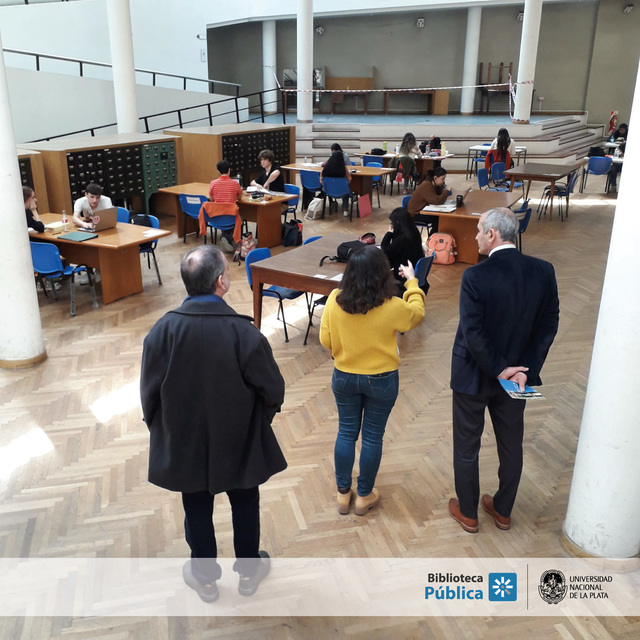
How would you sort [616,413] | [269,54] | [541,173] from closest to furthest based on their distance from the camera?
[616,413]
[541,173]
[269,54]

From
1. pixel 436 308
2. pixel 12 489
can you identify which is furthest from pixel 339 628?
pixel 436 308

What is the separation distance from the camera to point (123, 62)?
420 inches

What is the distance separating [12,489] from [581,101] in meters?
20.0

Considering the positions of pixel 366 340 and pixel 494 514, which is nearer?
pixel 366 340

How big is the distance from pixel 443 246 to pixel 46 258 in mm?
4714

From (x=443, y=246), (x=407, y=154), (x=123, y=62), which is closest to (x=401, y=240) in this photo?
(x=443, y=246)

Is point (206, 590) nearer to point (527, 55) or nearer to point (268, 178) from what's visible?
point (268, 178)

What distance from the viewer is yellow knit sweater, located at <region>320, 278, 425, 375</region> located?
3016mm

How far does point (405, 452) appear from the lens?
4070 millimetres

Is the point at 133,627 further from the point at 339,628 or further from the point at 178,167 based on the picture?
the point at 178,167

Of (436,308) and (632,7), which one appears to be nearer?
(436,308)

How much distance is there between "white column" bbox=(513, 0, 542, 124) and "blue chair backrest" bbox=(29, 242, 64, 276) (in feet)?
43.5

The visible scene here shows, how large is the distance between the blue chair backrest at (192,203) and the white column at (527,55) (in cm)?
1055

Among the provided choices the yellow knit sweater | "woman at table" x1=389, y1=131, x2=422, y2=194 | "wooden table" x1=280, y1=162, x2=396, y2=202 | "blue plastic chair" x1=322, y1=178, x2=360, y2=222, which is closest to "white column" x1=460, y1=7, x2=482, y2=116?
"woman at table" x1=389, y1=131, x2=422, y2=194
